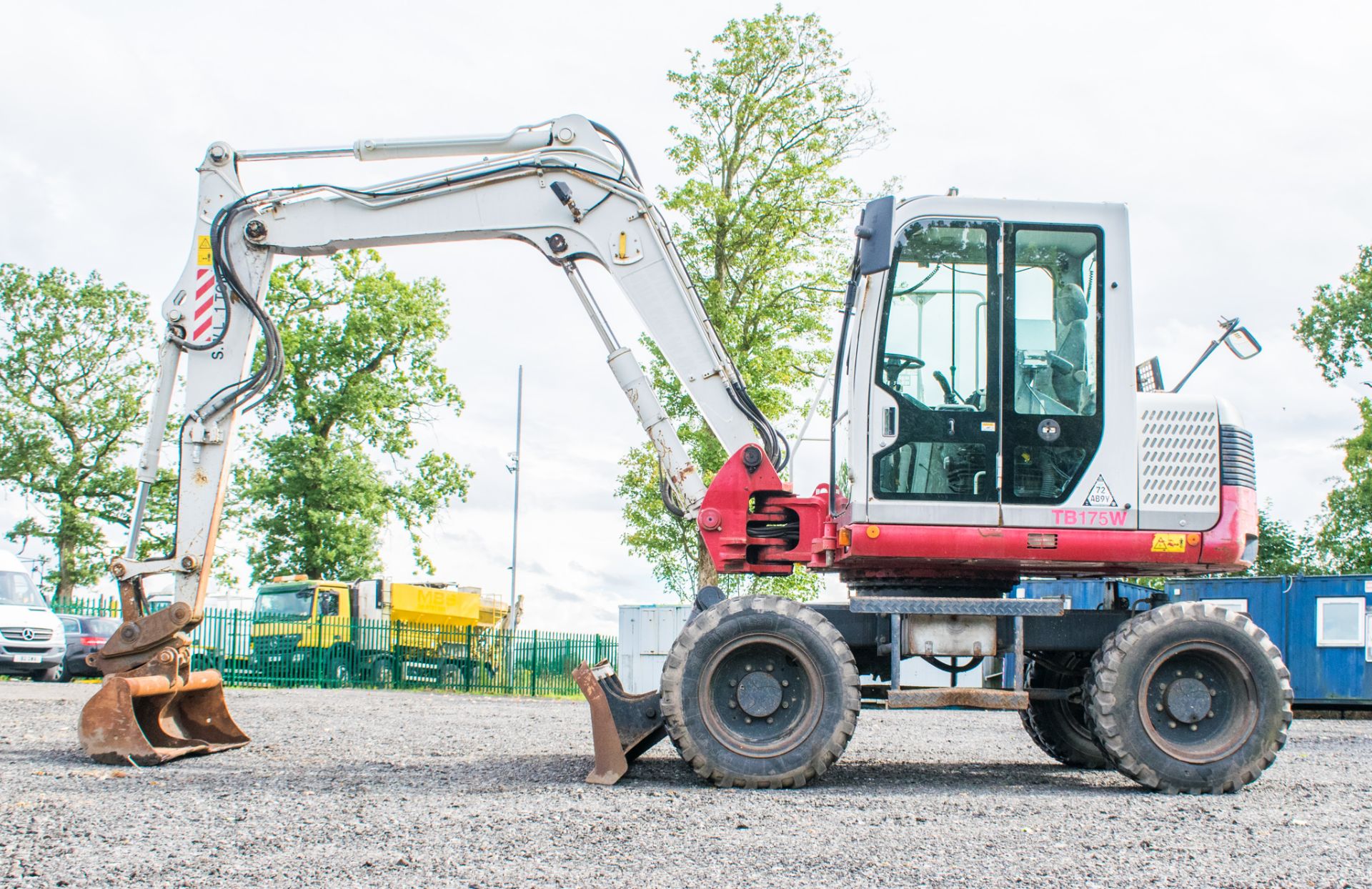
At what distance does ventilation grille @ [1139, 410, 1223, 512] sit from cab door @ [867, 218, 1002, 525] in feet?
3.33

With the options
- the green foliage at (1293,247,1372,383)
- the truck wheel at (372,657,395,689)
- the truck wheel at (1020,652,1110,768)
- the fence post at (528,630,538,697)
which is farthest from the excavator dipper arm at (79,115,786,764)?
the green foliage at (1293,247,1372,383)

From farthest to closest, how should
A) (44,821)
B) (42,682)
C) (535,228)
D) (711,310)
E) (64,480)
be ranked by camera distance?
(64,480) < (711,310) < (42,682) < (535,228) < (44,821)

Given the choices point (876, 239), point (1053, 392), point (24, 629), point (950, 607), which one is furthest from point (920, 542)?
point (24, 629)

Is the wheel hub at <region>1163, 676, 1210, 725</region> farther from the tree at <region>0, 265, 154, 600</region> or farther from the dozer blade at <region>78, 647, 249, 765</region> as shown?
the tree at <region>0, 265, 154, 600</region>

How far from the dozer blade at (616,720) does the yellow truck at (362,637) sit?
20.6m

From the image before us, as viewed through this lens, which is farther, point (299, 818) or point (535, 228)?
point (535, 228)

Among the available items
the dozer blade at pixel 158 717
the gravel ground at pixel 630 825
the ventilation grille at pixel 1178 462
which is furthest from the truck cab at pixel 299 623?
the ventilation grille at pixel 1178 462

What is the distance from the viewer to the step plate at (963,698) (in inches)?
302

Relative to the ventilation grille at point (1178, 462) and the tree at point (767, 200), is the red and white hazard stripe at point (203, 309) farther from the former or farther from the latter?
the tree at point (767, 200)

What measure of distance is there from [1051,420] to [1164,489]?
881mm

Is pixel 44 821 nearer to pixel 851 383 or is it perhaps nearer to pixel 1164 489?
pixel 851 383

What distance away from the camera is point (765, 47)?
1109 inches

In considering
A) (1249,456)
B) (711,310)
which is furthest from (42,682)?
(1249,456)

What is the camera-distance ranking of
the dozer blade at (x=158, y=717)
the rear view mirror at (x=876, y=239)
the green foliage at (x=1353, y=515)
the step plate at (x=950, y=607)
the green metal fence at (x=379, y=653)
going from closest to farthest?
the rear view mirror at (x=876, y=239) → the step plate at (x=950, y=607) → the dozer blade at (x=158, y=717) → the green metal fence at (x=379, y=653) → the green foliage at (x=1353, y=515)
